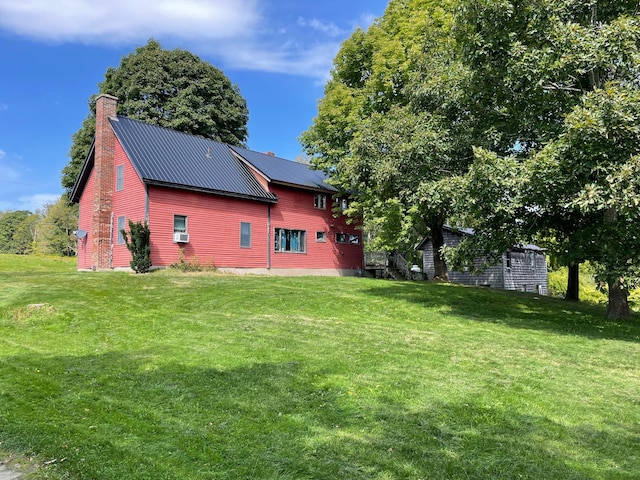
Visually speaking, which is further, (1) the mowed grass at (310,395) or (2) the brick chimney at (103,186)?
(2) the brick chimney at (103,186)

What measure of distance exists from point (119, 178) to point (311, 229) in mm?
10236

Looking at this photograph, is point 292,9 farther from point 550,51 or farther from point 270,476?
point 270,476

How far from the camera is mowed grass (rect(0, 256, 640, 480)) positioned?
3518 mm

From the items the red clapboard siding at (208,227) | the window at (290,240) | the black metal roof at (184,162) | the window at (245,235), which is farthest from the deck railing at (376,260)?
the window at (245,235)

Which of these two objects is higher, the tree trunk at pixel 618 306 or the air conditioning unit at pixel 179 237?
the air conditioning unit at pixel 179 237

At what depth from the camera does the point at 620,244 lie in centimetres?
957

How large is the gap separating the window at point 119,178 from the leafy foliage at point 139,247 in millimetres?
3595

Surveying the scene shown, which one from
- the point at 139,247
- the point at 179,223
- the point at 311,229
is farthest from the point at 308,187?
the point at 139,247

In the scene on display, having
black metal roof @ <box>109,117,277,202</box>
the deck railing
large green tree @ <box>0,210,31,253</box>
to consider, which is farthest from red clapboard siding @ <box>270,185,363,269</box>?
large green tree @ <box>0,210,31,253</box>

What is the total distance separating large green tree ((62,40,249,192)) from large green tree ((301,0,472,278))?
A: 1336cm

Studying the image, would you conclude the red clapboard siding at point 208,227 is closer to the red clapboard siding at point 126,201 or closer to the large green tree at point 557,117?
the red clapboard siding at point 126,201

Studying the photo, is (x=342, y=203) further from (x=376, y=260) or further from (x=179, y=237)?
(x=179, y=237)

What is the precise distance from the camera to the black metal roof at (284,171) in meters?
25.1

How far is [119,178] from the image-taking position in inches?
859
